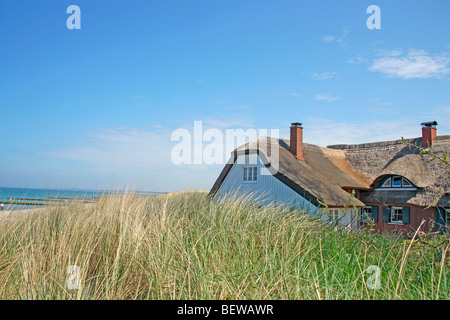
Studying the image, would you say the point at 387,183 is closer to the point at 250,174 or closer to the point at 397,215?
the point at 397,215

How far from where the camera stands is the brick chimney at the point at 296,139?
19141mm

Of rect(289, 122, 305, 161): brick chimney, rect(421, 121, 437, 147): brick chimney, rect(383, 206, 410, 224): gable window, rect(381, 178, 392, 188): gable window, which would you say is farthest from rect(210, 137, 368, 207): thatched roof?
rect(421, 121, 437, 147): brick chimney

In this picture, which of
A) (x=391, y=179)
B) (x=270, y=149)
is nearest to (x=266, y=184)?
(x=270, y=149)

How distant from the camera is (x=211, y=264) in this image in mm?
4078

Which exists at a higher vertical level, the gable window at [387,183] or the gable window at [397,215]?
the gable window at [387,183]

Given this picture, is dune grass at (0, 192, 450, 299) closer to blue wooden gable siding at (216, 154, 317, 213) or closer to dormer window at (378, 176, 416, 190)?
blue wooden gable siding at (216, 154, 317, 213)

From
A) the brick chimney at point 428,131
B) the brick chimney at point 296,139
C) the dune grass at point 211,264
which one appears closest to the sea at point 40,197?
the dune grass at point 211,264

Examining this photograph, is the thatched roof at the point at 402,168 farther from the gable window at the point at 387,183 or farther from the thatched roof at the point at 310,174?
the thatched roof at the point at 310,174

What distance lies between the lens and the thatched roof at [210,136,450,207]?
53.6 feet

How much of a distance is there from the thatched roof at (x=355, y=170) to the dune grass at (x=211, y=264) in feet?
33.6

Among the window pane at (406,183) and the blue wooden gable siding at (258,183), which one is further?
the window pane at (406,183)

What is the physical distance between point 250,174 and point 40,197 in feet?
38.6

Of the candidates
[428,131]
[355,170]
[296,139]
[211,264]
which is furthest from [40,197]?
[428,131]
